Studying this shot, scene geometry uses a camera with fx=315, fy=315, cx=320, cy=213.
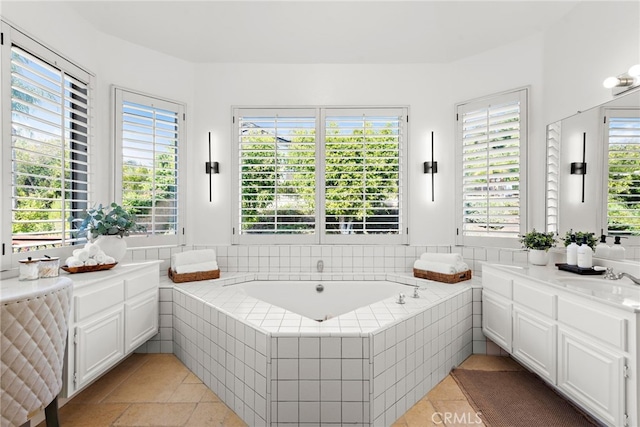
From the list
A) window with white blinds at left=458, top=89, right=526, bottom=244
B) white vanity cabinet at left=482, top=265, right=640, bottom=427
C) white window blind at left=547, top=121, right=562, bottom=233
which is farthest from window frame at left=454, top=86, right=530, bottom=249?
white vanity cabinet at left=482, top=265, right=640, bottom=427

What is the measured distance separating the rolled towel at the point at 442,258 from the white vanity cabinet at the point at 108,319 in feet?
7.50

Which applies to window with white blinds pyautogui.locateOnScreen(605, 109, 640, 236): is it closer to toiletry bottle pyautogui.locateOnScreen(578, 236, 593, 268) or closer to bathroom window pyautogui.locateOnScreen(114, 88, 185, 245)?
toiletry bottle pyautogui.locateOnScreen(578, 236, 593, 268)

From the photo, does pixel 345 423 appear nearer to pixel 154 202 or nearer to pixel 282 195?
pixel 282 195

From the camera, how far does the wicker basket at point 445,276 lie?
264 centimetres

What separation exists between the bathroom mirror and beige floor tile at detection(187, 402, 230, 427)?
2.62m

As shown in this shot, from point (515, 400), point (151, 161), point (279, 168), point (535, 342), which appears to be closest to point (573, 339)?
point (535, 342)

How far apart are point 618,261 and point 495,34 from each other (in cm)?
196

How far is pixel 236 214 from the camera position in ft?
10.2

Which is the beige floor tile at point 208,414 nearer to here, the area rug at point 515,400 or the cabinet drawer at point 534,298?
the area rug at point 515,400

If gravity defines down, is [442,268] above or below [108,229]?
below

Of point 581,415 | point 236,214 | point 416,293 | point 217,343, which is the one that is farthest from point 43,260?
point 581,415

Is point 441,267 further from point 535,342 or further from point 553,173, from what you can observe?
point 553,173

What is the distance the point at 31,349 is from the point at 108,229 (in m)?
1.14

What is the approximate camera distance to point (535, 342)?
193 cm
